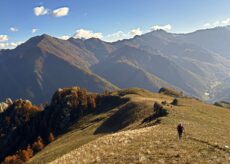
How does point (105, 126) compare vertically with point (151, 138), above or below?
below

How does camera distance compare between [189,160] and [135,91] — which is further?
[135,91]

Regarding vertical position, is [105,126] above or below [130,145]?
below

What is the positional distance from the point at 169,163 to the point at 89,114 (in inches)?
5828

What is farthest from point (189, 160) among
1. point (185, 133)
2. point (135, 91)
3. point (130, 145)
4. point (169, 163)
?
point (135, 91)

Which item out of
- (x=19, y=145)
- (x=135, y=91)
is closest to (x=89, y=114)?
(x=135, y=91)

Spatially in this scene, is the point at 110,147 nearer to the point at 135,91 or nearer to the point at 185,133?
the point at 185,133

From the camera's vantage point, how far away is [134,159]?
34.2 metres

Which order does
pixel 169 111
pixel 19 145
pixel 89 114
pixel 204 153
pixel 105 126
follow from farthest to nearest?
pixel 19 145
pixel 89 114
pixel 105 126
pixel 169 111
pixel 204 153

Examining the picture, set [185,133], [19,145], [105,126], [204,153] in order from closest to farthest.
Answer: [204,153] < [185,133] < [105,126] < [19,145]

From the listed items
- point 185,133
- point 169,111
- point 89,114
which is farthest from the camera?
point 89,114

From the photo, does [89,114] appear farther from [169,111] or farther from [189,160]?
[189,160]

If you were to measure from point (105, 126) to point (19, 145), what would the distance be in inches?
4160

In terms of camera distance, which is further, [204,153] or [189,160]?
[204,153]

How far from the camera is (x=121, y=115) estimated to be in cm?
10825
